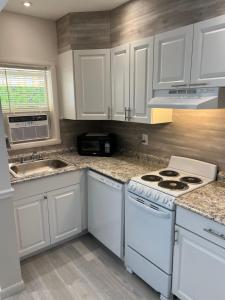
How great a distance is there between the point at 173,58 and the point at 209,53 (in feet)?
1.03

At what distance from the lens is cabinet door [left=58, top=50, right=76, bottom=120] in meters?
2.58

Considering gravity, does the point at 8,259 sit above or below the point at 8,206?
below

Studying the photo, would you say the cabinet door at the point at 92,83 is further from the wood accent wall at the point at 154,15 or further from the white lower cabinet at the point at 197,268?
the white lower cabinet at the point at 197,268

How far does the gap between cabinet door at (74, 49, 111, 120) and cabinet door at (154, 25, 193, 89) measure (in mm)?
693

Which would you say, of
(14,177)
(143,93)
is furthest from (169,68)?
(14,177)

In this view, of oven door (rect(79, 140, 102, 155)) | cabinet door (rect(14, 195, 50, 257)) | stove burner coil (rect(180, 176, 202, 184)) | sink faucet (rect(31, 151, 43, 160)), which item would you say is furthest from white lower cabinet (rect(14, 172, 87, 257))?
stove burner coil (rect(180, 176, 202, 184))

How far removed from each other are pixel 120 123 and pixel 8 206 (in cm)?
166

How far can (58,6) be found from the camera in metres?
2.30

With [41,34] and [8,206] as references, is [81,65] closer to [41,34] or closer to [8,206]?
[41,34]

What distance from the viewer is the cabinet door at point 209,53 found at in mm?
1565

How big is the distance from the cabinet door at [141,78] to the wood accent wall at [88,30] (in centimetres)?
48

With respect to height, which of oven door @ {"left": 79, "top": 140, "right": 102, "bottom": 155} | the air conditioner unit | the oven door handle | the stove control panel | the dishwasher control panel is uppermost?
the air conditioner unit

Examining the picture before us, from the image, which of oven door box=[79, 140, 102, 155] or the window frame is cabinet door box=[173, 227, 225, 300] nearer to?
oven door box=[79, 140, 102, 155]

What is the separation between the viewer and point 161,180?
2.01 metres
